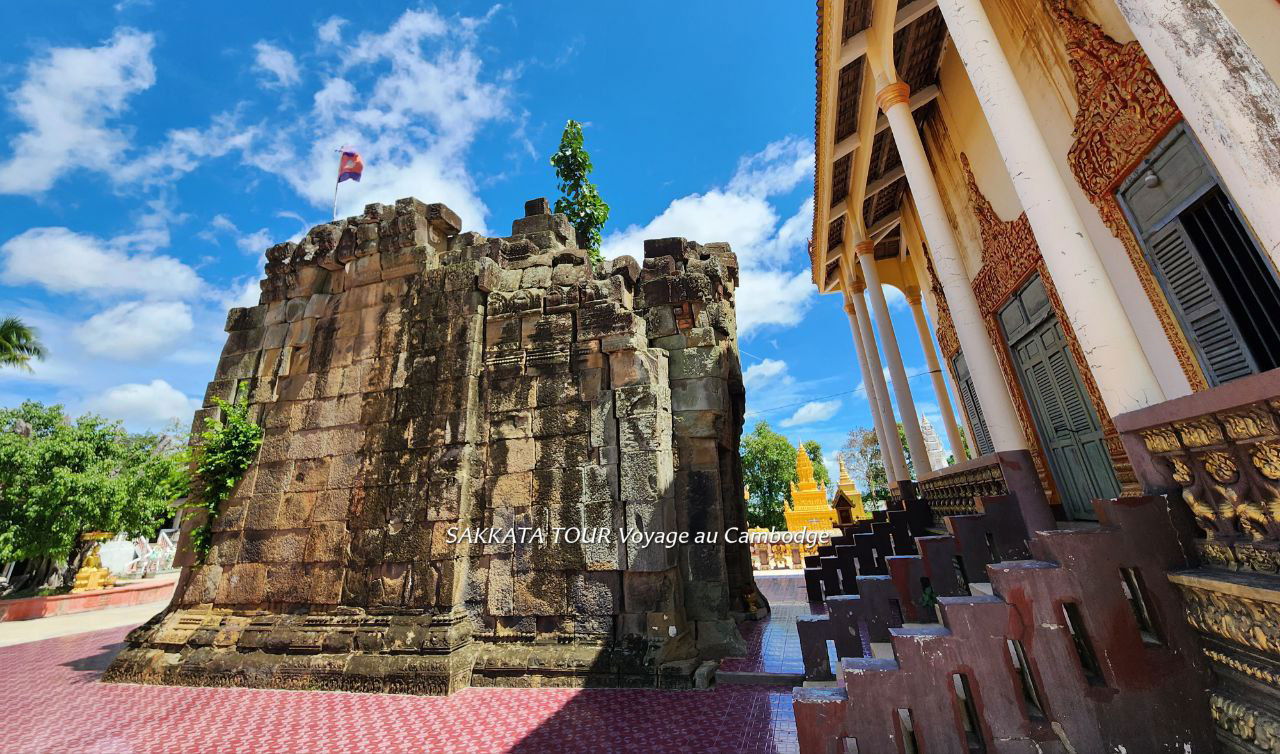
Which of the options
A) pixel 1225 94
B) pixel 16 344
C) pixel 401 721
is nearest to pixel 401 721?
pixel 401 721

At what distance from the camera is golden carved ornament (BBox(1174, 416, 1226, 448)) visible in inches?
68.6

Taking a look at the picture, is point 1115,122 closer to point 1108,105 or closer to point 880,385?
point 1108,105

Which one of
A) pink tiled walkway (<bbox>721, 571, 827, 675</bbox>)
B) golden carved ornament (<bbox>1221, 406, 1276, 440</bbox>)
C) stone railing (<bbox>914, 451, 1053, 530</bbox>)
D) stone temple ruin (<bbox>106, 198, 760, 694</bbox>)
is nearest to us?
golden carved ornament (<bbox>1221, 406, 1276, 440</bbox>)

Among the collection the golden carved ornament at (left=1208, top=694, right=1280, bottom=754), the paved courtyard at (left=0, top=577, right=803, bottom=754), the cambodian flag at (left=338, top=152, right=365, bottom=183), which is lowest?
the paved courtyard at (left=0, top=577, right=803, bottom=754)

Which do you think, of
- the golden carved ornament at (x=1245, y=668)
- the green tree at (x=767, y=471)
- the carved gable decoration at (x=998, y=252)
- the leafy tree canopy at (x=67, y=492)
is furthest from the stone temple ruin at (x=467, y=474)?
the green tree at (x=767, y=471)

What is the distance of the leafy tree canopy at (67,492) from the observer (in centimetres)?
1391

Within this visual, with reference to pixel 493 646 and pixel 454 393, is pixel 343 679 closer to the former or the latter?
pixel 493 646

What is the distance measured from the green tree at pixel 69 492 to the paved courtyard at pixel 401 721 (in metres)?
11.1

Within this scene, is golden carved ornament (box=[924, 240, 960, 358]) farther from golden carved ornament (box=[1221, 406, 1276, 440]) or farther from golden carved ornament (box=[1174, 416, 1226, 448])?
golden carved ornament (box=[1221, 406, 1276, 440])

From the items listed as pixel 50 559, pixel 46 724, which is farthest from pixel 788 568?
pixel 50 559

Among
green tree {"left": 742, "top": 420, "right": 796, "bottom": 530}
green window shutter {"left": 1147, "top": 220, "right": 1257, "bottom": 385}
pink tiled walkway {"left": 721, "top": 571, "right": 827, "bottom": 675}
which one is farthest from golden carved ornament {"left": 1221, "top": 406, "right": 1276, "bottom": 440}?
green tree {"left": 742, "top": 420, "right": 796, "bottom": 530}

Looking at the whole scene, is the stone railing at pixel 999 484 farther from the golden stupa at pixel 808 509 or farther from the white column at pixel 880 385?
the golden stupa at pixel 808 509

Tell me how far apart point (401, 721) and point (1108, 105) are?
7969mm

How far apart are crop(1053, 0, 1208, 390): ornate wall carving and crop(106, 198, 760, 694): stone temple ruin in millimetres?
3892
